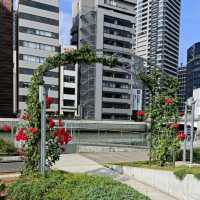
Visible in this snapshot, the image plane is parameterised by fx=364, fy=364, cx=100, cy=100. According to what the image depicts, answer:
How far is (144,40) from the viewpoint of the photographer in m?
135

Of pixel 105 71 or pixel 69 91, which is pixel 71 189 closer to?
pixel 69 91

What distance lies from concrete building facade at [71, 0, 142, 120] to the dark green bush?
75444 mm

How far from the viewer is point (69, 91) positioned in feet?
275

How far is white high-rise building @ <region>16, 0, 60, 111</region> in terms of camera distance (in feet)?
232

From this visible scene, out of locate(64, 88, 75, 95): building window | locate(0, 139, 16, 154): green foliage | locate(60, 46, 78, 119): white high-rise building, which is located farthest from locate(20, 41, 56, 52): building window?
locate(0, 139, 16, 154): green foliage

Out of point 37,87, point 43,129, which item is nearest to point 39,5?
point 37,87

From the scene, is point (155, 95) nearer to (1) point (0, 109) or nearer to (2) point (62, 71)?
(1) point (0, 109)

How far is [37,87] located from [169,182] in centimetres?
464

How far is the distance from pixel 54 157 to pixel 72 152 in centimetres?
815

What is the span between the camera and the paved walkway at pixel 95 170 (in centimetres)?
1015

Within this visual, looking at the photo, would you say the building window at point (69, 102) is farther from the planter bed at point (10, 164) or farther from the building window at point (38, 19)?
the planter bed at point (10, 164)

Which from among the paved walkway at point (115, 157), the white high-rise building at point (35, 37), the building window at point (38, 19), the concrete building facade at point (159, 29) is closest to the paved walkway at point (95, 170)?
the paved walkway at point (115, 157)

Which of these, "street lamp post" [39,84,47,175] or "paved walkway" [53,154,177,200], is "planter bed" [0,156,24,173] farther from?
"street lamp post" [39,84,47,175]

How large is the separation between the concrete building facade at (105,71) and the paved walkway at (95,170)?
2667 inches
